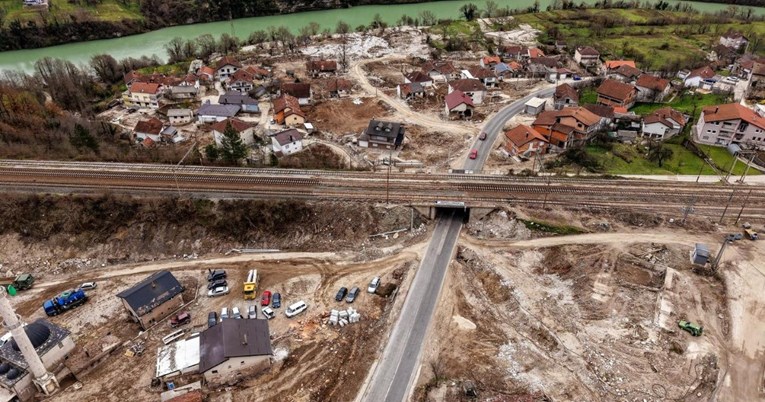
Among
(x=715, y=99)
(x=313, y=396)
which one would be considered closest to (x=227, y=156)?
(x=313, y=396)

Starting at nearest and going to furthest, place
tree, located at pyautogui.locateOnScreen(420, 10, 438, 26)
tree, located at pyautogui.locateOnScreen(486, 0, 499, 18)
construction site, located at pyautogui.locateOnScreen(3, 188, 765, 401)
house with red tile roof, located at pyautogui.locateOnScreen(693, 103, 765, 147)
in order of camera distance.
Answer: construction site, located at pyautogui.locateOnScreen(3, 188, 765, 401), house with red tile roof, located at pyautogui.locateOnScreen(693, 103, 765, 147), tree, located at pyautogui.locateOnScreen(420, 10, 438, 26), tree, located at pyautogui.locateOnScreen(486, 0, 499, 18)

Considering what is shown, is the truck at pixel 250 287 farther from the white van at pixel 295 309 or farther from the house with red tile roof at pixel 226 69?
the house with red tile roof at pixel 226 69

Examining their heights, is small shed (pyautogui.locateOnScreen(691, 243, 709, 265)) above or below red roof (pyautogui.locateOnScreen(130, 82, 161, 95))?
below

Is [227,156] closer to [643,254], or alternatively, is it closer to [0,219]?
[0,219]

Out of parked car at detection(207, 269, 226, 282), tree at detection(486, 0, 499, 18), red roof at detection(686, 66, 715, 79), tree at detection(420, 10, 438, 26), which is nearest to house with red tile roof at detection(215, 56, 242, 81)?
parked car at detection(207, 269, 226, 282)

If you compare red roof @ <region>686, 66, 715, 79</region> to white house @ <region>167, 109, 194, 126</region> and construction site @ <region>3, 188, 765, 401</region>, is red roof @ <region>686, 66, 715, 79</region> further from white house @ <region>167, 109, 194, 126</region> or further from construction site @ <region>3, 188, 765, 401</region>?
white house @ <region>167, 109, 194, 126</region>

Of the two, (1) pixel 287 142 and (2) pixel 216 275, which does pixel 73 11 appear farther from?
(2) pixel 216 275
